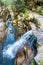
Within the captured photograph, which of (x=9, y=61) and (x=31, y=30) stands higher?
(x=31, y=30)

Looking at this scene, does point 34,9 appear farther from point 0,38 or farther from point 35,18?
point 0,38

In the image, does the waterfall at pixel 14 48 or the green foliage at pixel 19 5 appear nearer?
the waterfall at pixel 14 48

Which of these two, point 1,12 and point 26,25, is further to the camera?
point 1,12

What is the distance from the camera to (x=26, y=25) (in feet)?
38.4

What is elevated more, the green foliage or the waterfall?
the green foliage

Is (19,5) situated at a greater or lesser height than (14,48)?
greater

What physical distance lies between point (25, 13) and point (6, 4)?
2.61 m

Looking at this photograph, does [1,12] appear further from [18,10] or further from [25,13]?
[25,13]

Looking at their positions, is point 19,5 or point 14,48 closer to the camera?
point 14,48

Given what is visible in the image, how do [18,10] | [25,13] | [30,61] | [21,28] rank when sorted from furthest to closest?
[18,10] < [25,13] < [21,28] < [30,61]

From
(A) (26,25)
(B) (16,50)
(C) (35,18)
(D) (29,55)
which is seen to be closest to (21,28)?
(A) (26,25)

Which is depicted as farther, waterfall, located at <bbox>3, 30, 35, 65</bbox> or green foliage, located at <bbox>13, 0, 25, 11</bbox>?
green foliage, located at <bbox>13, 0, 25, 11</bbox>

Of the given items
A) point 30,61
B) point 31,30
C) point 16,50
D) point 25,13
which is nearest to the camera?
point 30,61

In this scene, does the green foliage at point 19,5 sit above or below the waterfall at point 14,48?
above
